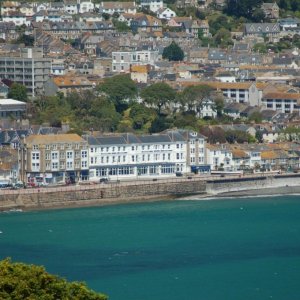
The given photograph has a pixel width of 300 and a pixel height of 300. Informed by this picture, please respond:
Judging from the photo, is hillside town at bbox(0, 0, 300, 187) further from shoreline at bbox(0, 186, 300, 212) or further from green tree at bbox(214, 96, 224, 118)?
shoreline at bbox(0, 186, 300, 212)

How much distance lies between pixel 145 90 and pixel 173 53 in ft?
38.5

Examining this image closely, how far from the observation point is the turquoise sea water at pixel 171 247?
1200 inches

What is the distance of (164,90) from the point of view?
51438 millimetres

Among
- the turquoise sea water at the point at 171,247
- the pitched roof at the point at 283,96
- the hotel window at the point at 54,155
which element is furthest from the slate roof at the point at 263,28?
the turquoise sea water at the point at 171,247

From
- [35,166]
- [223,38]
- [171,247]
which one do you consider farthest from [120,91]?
[171,247]

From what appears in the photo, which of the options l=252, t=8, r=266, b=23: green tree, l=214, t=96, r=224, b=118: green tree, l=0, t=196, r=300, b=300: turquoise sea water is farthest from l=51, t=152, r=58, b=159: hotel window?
l=252, t=8, r=266, b=23: green tree

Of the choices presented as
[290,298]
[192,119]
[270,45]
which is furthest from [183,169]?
[270,45]

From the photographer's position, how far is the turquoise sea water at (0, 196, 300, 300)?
30.5m

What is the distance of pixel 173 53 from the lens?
63.4 meters

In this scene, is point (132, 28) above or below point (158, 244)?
above

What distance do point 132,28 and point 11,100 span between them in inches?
722

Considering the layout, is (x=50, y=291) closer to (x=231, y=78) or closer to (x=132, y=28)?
(x=231, y=78)

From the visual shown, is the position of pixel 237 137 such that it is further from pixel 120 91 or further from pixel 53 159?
pixel 53 159

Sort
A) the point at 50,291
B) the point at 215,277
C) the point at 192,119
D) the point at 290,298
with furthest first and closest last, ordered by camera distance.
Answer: the point at 192,119
the point at 215,277
the point at 290,298
the point at 50,291
